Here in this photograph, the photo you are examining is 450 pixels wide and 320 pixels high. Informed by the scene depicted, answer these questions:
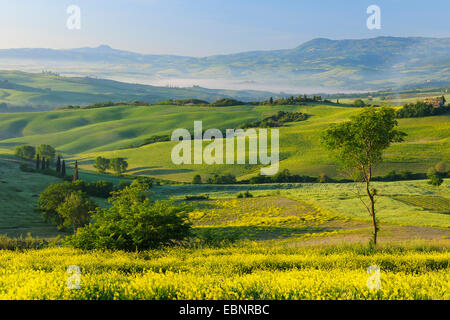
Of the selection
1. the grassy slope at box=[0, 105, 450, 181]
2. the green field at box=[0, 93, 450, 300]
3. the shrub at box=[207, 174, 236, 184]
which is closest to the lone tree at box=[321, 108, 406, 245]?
the green field at box=[0, 93, 450, 300]

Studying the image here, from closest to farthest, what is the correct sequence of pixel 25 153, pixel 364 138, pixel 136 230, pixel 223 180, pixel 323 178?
pixel 136 230, pixel 364 138, pixel 323 178, pixel 223 180, pixel 25 153

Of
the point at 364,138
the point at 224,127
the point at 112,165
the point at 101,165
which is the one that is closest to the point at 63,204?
the point at 364,138

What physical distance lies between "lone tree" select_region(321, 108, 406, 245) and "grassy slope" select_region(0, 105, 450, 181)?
31111 millimetres

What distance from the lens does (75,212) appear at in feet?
136

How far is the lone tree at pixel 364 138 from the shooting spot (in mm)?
23484

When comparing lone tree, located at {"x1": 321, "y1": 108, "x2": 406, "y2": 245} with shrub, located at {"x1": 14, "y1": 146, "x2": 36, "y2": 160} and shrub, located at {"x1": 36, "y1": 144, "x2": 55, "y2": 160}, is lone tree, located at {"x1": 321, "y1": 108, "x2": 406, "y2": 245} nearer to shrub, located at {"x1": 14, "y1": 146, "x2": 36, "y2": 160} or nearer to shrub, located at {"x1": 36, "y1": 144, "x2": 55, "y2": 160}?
shrub, located at {"x1": 36, "y1": 144, "x2": 55, "y2": 160}

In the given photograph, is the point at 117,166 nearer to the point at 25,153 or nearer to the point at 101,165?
the point at 101,165

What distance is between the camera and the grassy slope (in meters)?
94.5

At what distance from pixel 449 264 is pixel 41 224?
45093 mm

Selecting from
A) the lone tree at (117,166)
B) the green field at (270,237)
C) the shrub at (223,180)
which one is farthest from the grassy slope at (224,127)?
the shrub at (223,180)

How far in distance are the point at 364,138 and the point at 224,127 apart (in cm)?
13874

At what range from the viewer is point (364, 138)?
78.2 feet

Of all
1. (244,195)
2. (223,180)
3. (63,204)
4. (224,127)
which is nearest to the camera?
(63,204)
